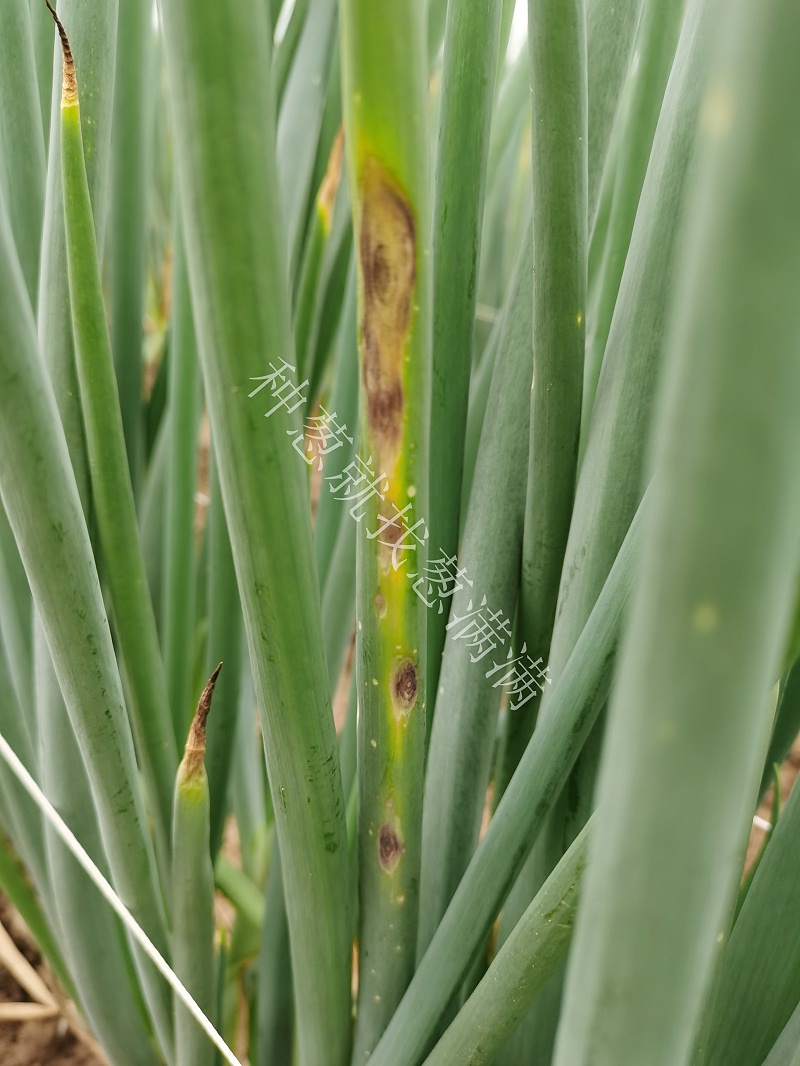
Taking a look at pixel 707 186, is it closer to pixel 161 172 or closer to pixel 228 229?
pixel 228 229

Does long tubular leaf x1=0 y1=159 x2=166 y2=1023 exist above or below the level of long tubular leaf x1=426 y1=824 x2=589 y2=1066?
above

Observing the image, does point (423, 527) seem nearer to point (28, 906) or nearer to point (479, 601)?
point (479, 601)

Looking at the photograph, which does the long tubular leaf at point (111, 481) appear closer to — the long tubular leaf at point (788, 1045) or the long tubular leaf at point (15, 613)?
the long tubular leaf at point (15, 613)

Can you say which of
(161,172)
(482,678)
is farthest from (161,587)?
Result: (161,172)

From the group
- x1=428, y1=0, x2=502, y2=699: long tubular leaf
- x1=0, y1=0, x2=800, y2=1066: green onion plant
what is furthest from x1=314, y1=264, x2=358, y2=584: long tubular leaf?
x1=428, y1=0, x2=502, y2=699: long tubular leaf

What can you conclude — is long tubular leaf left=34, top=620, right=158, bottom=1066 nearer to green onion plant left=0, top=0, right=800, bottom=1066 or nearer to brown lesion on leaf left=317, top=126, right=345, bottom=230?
green onion plant left=0, top=0, right=800, bottom=1066

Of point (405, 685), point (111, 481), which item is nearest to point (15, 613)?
point (111, 481)

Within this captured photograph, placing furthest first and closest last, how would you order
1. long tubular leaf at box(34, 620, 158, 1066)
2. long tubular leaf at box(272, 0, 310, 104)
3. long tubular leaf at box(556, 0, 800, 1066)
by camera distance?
long tubular leaf at box(272, 0, 310, 104) → long tubular leaf at box(34, 620, 158, 1066) → long tubular leaf at box(556, 0, 800, 1066)
